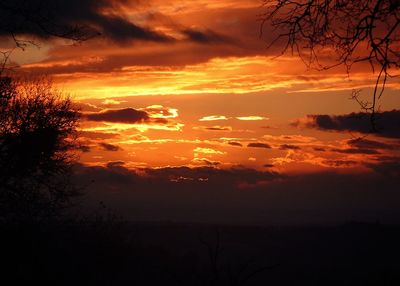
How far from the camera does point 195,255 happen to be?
4150 cm

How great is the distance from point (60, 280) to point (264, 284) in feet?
142

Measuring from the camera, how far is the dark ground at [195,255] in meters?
12.1

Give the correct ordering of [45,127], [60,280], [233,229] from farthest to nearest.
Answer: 1. [233,229]
2. [45,127]
3. [60,280]

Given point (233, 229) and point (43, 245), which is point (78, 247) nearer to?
point (43, 245)

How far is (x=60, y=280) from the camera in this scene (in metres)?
16.5

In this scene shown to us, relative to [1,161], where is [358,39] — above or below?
above

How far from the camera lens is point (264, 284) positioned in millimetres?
57188

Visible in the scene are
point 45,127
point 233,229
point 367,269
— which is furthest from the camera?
point 233,229

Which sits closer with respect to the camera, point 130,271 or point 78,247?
point 78,247

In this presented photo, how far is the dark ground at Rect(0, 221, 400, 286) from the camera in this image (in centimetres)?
1209

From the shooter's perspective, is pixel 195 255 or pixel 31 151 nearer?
pixel 31 151

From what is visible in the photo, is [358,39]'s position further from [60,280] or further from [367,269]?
[367,269]

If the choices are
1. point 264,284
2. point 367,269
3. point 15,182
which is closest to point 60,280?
point 15,182

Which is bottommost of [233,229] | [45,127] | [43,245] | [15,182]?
[233,229]
